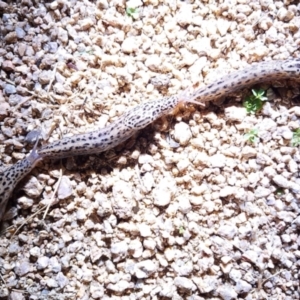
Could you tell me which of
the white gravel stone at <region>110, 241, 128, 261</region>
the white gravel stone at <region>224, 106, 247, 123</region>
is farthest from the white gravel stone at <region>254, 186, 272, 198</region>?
the white gravel stone at <region>110, 241, 128, 261</region>

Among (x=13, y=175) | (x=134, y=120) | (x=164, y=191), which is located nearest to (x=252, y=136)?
(x=164, y=191)

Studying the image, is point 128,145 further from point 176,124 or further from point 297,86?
point 297,86

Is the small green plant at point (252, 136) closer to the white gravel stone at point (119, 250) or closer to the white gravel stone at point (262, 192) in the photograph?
the white gravel stone at point (262, 192)

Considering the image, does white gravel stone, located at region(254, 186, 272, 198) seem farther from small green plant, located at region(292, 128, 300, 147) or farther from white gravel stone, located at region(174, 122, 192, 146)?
white gravel stone, located at region(174, 122, 192, 146)

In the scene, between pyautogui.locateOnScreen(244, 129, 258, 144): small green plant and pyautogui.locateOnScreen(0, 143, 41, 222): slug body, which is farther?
pyautogui.locateOnScreen(244, 129, 258, 144): small green plant

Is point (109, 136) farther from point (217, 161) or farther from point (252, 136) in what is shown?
point (252, 136)

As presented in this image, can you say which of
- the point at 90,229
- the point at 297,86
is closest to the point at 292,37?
the point at 297,86

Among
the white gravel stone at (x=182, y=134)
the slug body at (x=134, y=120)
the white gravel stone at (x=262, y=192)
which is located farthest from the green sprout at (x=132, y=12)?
the white gravel stone at (x=262, y=192)
